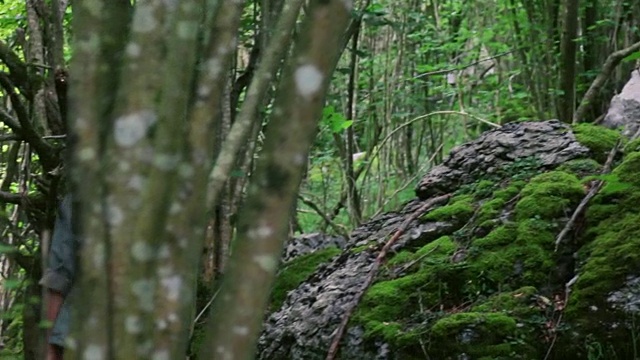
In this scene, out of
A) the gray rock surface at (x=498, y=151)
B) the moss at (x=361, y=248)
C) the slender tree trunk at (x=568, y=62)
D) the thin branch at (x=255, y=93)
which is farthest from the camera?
the slender tree trunk at (x=568, y=62)

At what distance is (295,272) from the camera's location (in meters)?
5.32

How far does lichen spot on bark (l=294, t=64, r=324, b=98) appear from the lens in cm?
156

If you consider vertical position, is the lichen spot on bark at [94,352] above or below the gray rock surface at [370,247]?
above

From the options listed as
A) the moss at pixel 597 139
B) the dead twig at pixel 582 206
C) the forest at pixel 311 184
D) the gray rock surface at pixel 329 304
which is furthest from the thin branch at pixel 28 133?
the moss at pixel 597 139

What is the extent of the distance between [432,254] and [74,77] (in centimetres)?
300

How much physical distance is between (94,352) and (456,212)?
3.40m

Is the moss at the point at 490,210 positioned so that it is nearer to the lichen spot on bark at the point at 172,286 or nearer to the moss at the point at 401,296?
the moss at the point at 401,296

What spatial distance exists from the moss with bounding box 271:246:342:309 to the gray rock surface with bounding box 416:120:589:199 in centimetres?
87

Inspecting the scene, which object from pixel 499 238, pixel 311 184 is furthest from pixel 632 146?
pixel 311 184

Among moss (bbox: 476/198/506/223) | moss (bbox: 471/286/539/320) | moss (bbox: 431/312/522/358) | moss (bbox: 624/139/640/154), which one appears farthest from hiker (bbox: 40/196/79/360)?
moss (bbox: 624/139/640/154)

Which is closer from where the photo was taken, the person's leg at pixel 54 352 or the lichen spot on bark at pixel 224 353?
the lichen spot on bark at pixel 224 353

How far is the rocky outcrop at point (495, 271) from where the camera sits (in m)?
3.51

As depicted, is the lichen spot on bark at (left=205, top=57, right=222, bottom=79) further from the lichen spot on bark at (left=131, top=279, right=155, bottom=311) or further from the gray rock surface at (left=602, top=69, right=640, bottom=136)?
the gray rock surface at (left=602, top=69, right=640, bottom=136)

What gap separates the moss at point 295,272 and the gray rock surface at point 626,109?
2466mm
